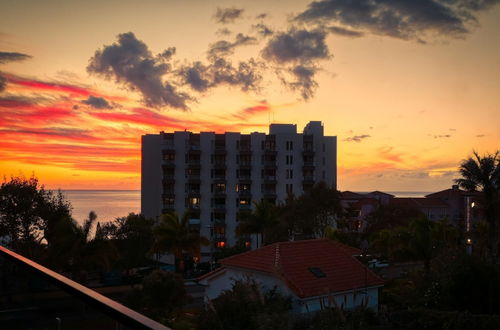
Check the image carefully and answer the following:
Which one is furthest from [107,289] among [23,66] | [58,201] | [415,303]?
[415,303]

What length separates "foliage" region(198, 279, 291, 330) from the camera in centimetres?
1663

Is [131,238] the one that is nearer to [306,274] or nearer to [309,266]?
[309,266]

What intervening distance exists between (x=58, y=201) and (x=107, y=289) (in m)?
9.02

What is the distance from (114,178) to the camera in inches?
4587

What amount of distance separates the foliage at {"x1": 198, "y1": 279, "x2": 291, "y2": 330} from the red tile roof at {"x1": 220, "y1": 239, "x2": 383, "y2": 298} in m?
3.14

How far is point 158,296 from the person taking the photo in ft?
83.0

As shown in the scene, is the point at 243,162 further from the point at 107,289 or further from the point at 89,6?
the point at 89,6

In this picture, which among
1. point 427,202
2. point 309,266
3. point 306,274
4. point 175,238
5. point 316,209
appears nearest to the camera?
point 306,274

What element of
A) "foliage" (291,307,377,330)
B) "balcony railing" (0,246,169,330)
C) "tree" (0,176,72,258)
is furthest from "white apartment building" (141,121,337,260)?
"balcony railing" (0,246,169,330)

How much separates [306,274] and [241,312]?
21.9 ft

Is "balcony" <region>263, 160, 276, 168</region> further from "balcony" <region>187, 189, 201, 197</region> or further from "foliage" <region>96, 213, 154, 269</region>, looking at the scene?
"foliage" <region>96, 213, 154, 269</region>

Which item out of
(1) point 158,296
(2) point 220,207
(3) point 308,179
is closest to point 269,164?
(3) point 308,179

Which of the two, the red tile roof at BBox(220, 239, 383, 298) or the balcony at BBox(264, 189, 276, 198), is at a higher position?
the balcony at BBox(264, 189, 276, 198)

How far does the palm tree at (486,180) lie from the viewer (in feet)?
108
